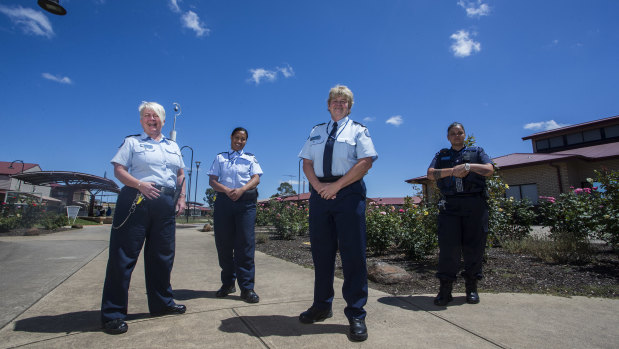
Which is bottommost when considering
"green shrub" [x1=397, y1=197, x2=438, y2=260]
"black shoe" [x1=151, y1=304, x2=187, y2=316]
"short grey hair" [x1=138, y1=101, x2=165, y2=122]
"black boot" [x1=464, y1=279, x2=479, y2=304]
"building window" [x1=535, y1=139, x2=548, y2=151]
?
"black shoe" [x1=151, y1=304, x2=187, y2=316]

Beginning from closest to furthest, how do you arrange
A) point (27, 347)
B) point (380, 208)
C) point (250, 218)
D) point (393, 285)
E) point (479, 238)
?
point (27, 347)
point (479, 238)
point (250, 218)
point (393, 285)
point (380, 208)

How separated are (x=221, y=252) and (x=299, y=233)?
27.5 feet

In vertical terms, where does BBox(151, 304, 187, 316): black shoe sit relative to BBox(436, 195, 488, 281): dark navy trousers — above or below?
below

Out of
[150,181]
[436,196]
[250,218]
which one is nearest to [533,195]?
[436,196]

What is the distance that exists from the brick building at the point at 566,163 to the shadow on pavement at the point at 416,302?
11.2 meters

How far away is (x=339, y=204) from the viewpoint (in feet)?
7.83

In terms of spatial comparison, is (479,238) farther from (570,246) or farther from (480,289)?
(570,246)

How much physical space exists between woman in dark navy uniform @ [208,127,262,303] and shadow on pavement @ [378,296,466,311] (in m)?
1.31

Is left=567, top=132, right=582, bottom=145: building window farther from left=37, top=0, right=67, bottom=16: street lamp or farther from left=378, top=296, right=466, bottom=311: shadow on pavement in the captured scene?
left=37, top=0, right=67, bottom=16: street lamp

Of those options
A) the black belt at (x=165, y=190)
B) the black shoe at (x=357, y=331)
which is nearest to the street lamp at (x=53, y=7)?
the black belt at (x=165, y=190)

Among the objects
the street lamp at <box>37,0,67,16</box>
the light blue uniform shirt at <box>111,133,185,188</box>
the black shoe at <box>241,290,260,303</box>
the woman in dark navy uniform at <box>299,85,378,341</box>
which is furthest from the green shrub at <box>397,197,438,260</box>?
the street lamp at <box>37,0,67,16</box>

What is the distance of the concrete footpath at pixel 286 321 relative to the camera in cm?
212

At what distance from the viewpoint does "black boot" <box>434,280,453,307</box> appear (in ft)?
9.95

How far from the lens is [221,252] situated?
11.3 feet
